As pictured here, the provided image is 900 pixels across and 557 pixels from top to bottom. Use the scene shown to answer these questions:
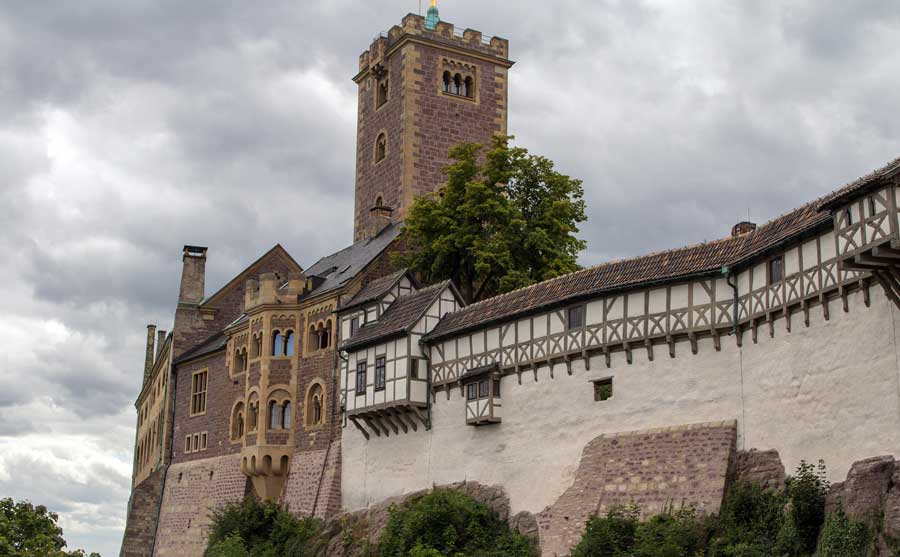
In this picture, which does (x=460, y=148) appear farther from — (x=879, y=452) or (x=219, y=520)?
(x=879, y=452)

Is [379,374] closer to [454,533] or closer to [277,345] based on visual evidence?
[277,345]

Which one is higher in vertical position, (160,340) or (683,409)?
(160,340)

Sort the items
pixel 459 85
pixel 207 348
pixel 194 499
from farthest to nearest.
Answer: pixel 459 85 → pixel 207 348 → pixel 194 499

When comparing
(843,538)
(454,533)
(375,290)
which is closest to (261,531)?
(375,290)

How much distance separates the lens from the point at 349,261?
50250mm

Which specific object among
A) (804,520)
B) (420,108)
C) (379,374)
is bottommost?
(804,520)

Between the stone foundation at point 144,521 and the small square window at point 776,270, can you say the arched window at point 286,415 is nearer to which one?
the stone foundation at point 144,521

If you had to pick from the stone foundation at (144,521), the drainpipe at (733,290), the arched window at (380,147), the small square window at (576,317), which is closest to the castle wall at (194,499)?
the stone foundation at (144,521)

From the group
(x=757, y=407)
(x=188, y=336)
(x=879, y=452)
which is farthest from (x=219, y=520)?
(x=879, y=452)

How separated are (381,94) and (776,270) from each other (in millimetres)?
31751

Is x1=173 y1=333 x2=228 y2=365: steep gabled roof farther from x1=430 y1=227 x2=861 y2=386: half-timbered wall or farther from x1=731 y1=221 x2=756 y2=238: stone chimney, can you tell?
x1=731 y1=221 x2=756 y2=238: stone chimney

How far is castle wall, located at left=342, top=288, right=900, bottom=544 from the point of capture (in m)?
26.0

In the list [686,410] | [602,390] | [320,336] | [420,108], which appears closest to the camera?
[686,410]

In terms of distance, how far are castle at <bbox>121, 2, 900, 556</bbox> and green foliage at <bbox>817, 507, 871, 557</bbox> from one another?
1495mm
